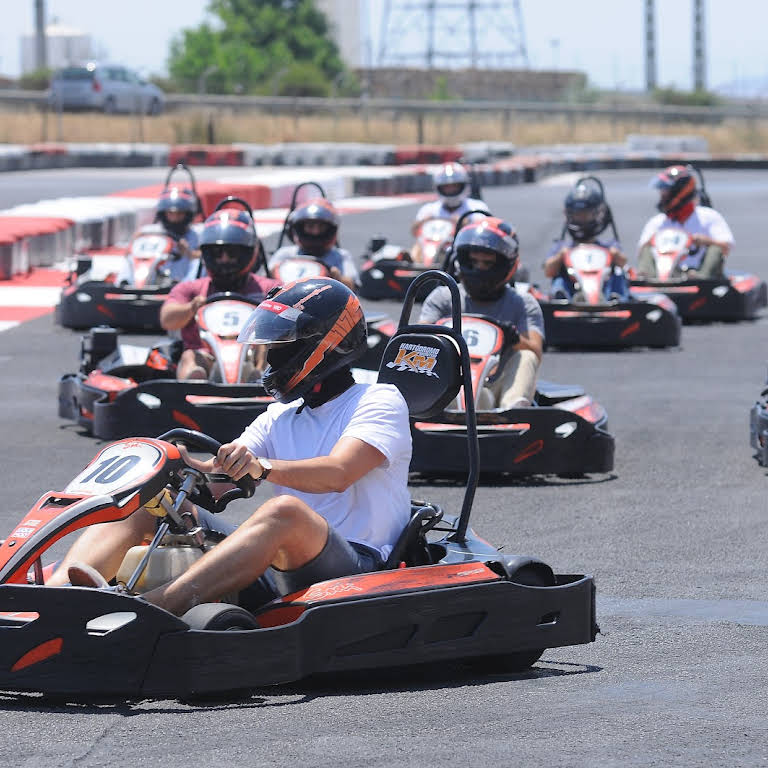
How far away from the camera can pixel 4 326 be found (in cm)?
1448

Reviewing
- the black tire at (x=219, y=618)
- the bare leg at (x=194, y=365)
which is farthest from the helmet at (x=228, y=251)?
the black tire at (x=219, y=618)

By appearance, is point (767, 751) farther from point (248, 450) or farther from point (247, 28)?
point (247, 28)

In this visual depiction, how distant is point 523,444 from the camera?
8.52 m

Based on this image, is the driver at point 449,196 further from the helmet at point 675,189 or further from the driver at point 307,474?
the driver at point 307,474

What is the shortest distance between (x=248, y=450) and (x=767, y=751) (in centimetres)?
149

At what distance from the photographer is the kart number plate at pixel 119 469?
4.82 metres

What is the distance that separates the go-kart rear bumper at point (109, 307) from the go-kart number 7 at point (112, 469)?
9.18 metres

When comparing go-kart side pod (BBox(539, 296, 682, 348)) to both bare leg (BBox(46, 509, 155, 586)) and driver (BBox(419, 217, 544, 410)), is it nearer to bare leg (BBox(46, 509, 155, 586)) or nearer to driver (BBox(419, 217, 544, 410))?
driver (BBox(419, 217, 544, 410))

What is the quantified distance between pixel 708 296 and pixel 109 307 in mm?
4857

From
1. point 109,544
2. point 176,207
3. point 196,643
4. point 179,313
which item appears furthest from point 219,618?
point 176,207

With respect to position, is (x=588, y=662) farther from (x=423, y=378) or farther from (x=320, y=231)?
(x=320, y=231)

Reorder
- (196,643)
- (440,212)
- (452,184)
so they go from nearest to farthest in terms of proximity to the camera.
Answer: (196,643), (452,184), (440,212)

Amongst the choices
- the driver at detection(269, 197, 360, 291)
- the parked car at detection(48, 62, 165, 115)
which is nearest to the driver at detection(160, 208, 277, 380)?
the driver at detection(269, 197, 360, 291)

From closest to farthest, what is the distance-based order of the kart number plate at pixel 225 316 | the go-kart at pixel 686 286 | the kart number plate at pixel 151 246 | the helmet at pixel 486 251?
the helmet at pixel 486 251
the kart number plate at pixel 225 316
the kart number plate at pixel 151 246
the go-kart at pixel 686 286
